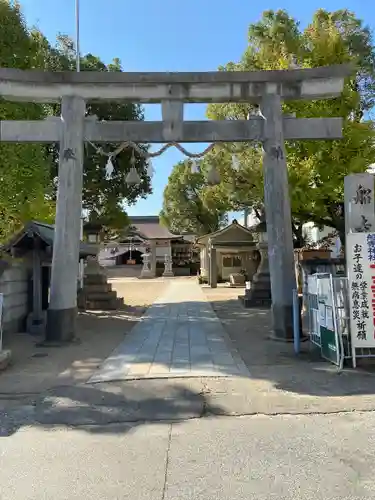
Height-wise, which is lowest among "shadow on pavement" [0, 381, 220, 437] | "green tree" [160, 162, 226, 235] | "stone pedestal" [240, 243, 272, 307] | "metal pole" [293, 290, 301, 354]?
"shadow on pavement" [0, 381, 220, 437]

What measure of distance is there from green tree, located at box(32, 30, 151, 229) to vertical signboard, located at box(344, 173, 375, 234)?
29.6 feet

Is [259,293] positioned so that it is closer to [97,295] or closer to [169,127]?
[97,295]

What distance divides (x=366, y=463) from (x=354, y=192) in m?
5.74

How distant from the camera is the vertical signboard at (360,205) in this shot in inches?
332

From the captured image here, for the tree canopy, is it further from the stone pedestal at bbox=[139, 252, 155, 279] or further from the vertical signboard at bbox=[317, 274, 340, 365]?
the stone pedestal at bbox=[139, 252, 155, 279]

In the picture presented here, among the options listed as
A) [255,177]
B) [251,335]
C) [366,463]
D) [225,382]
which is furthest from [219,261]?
[366,463]

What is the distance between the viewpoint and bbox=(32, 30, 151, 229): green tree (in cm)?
1670

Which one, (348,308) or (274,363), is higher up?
(348,308)

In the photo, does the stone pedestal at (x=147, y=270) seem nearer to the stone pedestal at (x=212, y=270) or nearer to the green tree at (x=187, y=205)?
the green tree at (x=187, y=205)

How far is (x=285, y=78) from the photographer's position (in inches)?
390

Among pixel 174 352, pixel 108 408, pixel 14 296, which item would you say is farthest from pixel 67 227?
pixel 108 408

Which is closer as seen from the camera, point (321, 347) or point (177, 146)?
point (321, 347)

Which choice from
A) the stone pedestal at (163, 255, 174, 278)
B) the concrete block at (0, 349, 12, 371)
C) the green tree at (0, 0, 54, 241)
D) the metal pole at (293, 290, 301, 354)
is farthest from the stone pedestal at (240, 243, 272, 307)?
the stone pedestal at (163, 255, 174, 278)

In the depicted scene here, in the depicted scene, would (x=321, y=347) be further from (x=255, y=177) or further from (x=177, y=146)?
(x=255, y=177)
